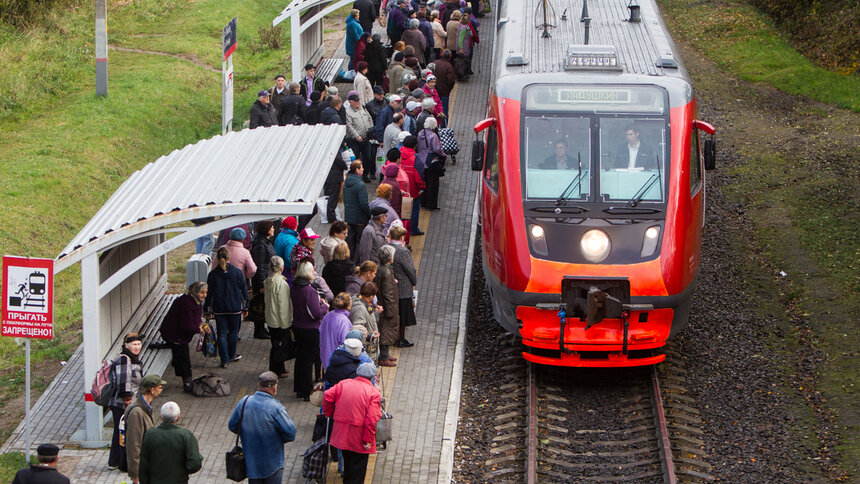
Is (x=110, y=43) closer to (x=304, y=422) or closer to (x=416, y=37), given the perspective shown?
(x=416, y=37)

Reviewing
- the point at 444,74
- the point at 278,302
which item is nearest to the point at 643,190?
the point at 278,302

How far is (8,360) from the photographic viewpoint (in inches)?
585

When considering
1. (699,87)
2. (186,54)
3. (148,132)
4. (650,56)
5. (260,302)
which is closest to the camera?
(260,302)

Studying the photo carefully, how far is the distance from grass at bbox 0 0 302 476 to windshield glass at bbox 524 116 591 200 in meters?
3.98

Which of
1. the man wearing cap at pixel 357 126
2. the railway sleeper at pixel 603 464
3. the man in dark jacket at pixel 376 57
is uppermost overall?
the man in dark jacket at pixel 376 57

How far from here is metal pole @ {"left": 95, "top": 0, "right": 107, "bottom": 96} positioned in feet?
75.4

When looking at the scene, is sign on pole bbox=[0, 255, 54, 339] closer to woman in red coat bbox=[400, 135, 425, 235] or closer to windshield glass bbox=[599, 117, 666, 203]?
windshield glass bbox=[599, 117, 666, 203]

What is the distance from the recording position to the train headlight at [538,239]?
1323 cm

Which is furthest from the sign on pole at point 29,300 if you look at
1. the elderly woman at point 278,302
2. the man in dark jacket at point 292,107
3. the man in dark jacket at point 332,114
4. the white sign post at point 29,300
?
the man in dark jacket at point 292,107

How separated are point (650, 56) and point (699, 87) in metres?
13.0

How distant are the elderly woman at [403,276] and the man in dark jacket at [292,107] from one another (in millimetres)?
5912

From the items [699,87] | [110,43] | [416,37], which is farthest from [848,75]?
[110,43]

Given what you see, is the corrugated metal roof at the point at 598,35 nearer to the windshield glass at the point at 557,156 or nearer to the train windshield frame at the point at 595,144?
the train windshield frame at the point at 595,144

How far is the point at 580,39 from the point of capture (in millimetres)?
16156
